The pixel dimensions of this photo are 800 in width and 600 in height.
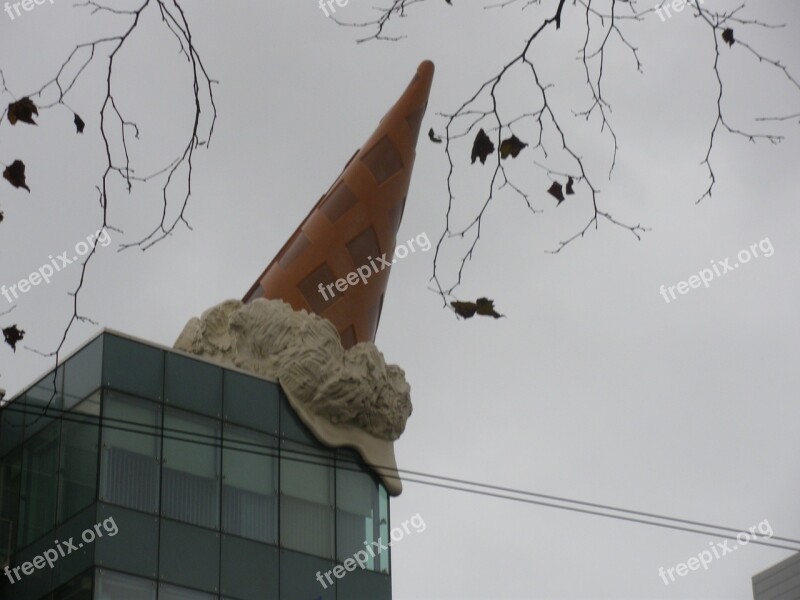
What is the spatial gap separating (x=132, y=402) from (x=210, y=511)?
85.8 inches

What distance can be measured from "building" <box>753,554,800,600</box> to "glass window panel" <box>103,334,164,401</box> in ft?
225

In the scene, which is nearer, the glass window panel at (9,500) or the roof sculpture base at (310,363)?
the glass window panel at (9,500)

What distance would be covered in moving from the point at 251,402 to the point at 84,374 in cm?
299

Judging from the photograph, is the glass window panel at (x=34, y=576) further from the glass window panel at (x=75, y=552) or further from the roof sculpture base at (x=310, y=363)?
the roof sculpture base at (x=310, y=363)

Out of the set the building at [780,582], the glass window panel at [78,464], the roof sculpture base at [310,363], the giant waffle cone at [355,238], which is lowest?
the glass window panel at [78,464]

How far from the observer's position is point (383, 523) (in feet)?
98.4

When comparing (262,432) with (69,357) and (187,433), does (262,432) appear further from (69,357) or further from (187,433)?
(69,357)

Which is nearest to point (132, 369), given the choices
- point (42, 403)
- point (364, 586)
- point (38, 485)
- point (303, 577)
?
point (42, 403)

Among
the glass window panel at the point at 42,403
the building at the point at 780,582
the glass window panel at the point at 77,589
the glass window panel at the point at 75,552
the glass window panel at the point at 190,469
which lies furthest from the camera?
the building at the point at 780,582

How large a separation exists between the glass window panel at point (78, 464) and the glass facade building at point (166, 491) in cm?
2

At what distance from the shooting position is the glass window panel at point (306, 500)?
2822 cm

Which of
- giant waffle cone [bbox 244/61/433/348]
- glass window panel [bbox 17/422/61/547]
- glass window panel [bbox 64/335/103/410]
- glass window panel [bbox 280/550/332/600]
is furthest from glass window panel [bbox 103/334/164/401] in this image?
giant waffle cone [bbox 244/61/433/348]

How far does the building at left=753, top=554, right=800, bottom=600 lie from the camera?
91.2m

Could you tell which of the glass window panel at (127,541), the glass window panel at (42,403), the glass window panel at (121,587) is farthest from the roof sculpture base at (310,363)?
the glass window panel at (121,587)
